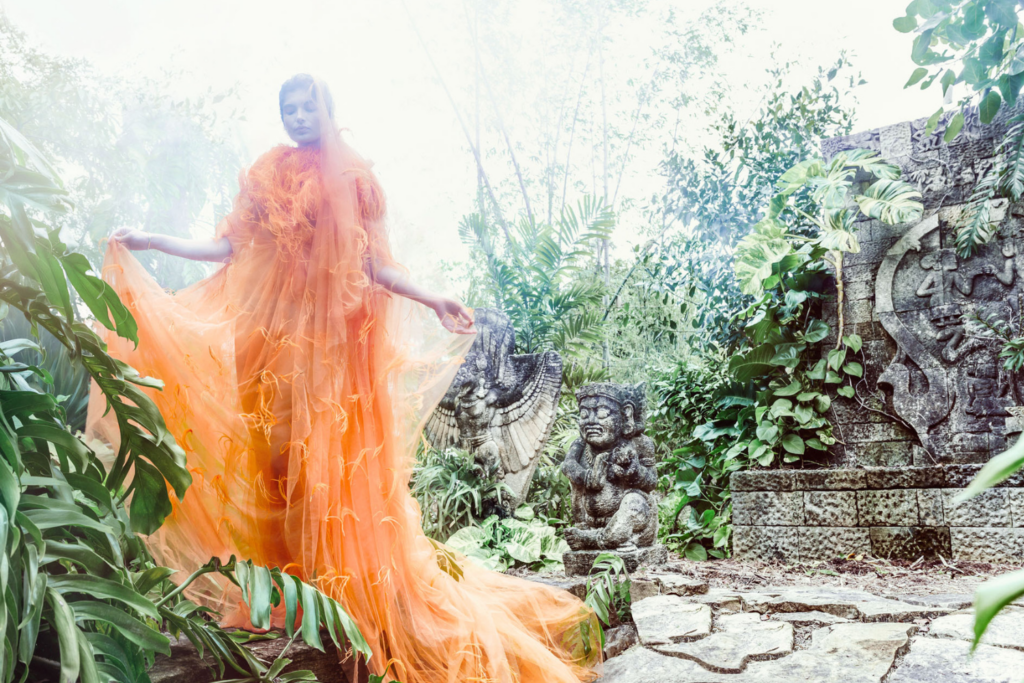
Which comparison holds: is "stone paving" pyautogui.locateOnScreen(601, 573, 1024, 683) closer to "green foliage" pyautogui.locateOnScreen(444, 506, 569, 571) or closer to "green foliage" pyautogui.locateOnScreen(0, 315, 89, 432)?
"green foliage" pyautogui.locateOnScreen(444, 506, 569, 571)

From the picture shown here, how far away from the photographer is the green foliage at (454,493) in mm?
4273

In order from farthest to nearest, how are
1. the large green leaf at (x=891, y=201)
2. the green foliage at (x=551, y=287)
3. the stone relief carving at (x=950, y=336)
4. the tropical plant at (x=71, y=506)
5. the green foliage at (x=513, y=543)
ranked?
1. the green foliage at (x=551, y=287)
2. the large green leaf at (x=891, y=201)
3. the stone relief carving at (x=950, y=336)
4. the green foliage at (x=513, y=543)
5. the tropical plant at (x=71, y=506)

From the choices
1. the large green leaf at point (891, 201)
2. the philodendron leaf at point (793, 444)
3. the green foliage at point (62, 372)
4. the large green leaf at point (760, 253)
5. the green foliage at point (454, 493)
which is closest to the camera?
the green foliage at point (62, 372)

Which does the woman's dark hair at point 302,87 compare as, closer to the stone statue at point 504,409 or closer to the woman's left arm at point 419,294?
the woman's left arm at point 419,294

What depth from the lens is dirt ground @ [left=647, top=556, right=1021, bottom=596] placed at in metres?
3.31

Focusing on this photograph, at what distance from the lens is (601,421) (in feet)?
10.2

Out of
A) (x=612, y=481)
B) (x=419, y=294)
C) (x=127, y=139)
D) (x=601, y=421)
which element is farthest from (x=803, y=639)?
(x=127, y=139)

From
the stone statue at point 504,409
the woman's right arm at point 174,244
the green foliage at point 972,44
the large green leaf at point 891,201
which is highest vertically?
the green foliage at point 972,44

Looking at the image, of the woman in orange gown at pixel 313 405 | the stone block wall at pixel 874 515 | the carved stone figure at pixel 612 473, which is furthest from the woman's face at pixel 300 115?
the stone block wall at pixel 874 515

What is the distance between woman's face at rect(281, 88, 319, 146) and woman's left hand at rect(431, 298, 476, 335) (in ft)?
1.84

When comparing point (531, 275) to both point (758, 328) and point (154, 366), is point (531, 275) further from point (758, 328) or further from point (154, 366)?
point (154, 366)

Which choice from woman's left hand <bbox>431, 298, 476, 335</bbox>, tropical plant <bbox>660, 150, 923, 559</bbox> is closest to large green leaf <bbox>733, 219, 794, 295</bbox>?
tropical plant <bbox>660, 150, 923, 559</bbox>

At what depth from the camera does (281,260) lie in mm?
1806

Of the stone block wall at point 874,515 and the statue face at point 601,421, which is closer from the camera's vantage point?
the statue face at point 601,421
